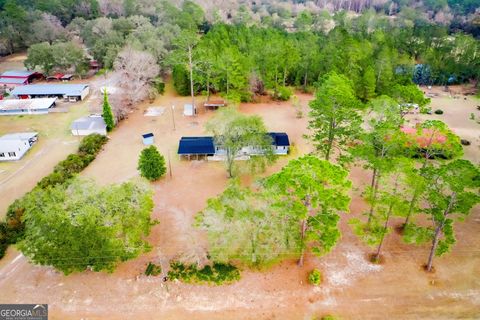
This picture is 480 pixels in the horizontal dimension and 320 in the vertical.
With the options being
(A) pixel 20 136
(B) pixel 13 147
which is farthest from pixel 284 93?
(B) pixel 13 147

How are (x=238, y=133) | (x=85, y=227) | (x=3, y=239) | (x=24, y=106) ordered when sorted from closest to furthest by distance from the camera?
(x=85, y=227)
(x=3, y=239)
(x=238, y=133)
(x=24, y=106)

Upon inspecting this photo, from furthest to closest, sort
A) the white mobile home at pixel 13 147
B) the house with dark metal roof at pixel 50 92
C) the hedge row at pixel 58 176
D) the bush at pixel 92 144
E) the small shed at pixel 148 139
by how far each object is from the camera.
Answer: the house with dark metal roof at pixel 50 92, the small shed at pixel 148 139, the bush at pixel 92 144, the white mobile home at pixel 13 147, the hedge row at pixel 58 176

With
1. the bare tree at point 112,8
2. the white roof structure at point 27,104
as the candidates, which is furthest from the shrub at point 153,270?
the bare tree at point 112,8

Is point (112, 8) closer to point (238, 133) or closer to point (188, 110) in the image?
point (188, 110)

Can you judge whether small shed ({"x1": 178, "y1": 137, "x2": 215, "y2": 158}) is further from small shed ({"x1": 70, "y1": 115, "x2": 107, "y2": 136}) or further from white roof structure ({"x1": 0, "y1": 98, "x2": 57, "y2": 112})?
white roof structure ({"x1": 0, "y1": 98, "x2": 57, "y2": 112})

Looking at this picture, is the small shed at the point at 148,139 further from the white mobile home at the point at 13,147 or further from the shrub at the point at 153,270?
the shrub at the point at 153,270

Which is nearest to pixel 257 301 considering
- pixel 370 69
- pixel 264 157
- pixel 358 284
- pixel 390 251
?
pixel 358 284
